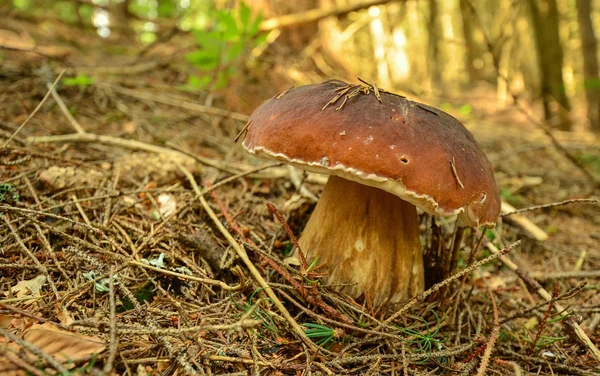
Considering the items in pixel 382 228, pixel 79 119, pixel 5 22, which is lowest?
pixel 382 228

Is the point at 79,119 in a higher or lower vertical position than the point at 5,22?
lower

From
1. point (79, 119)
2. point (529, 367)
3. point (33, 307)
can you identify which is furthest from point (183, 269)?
point (79, 119)

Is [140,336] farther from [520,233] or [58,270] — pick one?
[520,233]

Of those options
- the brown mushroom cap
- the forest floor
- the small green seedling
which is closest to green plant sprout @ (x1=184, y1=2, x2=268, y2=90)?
the forest floor

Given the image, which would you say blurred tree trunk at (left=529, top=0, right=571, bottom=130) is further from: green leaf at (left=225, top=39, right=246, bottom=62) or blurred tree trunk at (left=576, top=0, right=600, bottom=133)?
green leaf at (left=225, top=39, right=246, bottom=62)

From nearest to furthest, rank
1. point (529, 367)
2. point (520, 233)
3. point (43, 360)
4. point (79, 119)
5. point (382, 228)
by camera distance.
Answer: point (43, 360) < point (529, 367) < point (382, 228) < point (520, 233) < point (79, 119)
